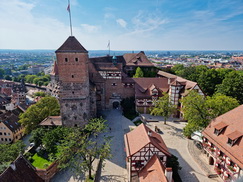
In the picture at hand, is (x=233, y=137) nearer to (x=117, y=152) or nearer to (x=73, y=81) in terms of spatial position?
(x=117, y=152)

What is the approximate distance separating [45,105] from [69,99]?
413 inches

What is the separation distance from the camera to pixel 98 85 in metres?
42.8

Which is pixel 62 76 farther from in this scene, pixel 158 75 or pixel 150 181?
pixel 158 75

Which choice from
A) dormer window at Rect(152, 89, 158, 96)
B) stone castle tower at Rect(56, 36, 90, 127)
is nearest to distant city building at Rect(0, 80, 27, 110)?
stone castle tower at Rect(56, 36, 90, 127)

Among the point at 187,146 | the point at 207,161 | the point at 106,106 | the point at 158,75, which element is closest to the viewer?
the point at 207,161

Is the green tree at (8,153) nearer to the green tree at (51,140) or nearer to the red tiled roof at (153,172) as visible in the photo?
the green tree at (51,140)

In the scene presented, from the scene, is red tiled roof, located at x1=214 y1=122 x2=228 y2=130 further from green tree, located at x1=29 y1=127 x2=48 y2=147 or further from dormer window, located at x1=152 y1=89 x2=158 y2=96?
green tree, located at x1=29 y1=127 x2=48 y2=147

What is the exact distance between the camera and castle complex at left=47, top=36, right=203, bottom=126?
99.6 feet

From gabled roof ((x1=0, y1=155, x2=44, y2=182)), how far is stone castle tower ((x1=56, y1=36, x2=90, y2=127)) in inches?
552

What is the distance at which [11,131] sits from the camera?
1524 inches

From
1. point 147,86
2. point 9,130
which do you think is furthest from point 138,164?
point 9,130

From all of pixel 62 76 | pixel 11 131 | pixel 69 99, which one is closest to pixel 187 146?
pixel 69 99

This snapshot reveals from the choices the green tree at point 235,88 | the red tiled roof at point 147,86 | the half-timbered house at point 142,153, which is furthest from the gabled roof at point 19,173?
the green tree at point 235,88

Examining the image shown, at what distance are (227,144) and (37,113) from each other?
113ft
